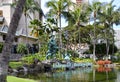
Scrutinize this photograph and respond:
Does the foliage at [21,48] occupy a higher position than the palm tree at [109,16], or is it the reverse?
the palm tree at [109,16]

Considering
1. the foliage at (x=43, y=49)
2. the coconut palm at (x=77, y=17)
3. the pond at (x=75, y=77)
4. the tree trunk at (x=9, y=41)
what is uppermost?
the coconut palm at (x=77, y=17)

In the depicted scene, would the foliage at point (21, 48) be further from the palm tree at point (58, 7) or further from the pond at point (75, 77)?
the pond at point (75, 77)

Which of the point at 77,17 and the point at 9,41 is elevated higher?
the point at 77,17

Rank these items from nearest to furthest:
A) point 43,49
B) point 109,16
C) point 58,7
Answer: point 58,7 < point 43,49 < point 109,16

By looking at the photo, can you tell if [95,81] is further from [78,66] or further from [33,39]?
[33,39]

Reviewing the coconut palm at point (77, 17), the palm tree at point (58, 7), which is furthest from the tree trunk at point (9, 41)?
the coconut palm at point (77, 17)

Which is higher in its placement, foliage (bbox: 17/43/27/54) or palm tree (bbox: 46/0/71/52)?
palm tree (bbox: 46/0/71/52)

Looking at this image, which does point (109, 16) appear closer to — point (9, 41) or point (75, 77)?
point (75, 77)

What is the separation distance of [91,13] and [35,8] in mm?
13998

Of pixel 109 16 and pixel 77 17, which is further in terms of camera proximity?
pixel 109 16

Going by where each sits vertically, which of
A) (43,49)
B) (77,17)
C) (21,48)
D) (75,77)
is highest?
(77,17)

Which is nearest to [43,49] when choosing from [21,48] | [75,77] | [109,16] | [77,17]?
[21,48]

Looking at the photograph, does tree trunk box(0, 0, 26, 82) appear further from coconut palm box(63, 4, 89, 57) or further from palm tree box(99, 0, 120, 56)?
palm tree box(99, 0, 120, 56)

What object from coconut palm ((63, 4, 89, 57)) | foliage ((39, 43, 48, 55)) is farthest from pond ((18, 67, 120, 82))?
coconut palm ((63, 4, 89, 57))
